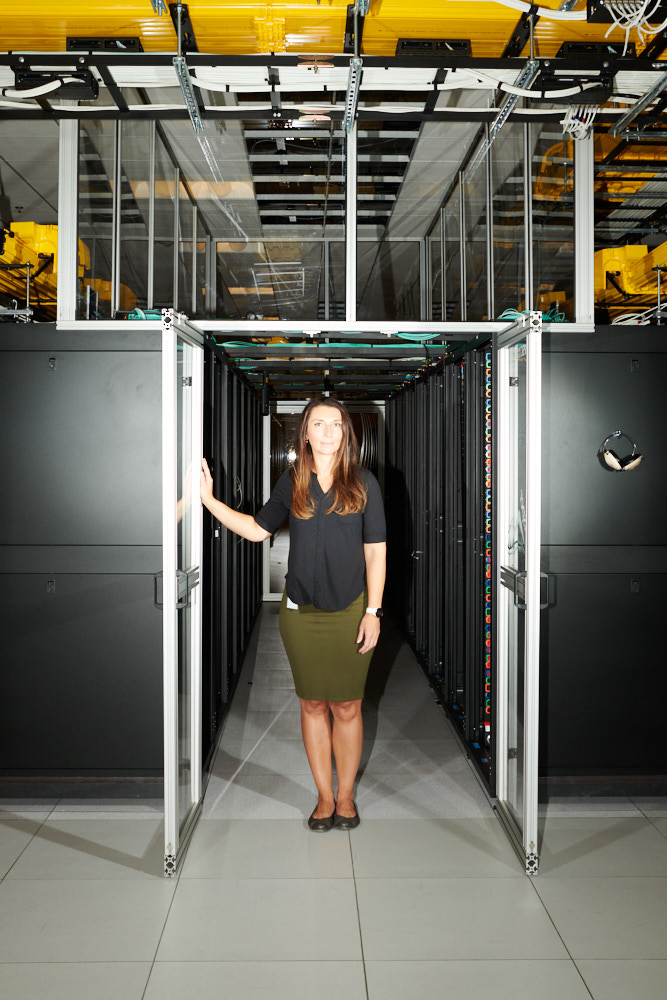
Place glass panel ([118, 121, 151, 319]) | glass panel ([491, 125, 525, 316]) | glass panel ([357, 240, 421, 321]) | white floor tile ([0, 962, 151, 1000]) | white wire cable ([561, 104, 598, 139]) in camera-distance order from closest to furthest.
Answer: white floor tile ([0, 962, 151, 1000]) < white wire cable ([561, 104, 598, 139]) < glass panel ([491, 125, 525, 316]) < glass panel ([118, 121, 151, 319]) < glass panel ([357, 240, 421, 321])

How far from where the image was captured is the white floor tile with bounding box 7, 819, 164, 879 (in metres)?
2.61

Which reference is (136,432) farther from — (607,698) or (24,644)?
(607,698)

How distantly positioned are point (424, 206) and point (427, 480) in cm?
202

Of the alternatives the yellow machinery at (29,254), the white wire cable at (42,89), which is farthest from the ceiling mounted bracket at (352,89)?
the yellow machinery at (29,254)

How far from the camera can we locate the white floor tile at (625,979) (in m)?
1.97

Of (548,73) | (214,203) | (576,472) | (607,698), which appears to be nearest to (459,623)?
(607,698)

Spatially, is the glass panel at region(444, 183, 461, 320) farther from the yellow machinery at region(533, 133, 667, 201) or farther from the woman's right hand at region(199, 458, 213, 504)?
the woman's right hand at region(199, 458, 213, 504)

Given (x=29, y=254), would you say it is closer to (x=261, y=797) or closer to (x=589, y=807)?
(x=261, y=797)

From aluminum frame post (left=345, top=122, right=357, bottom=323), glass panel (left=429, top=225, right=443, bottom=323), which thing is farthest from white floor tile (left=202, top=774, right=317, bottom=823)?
glass panel (left=429, top=225, right=443, bottom=323)

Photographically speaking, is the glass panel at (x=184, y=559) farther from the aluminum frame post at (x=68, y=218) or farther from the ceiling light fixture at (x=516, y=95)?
the ceiling light fixture at (x=516, y=95)

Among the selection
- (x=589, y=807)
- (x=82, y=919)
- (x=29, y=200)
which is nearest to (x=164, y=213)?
(x=29, y=200)

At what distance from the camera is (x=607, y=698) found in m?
3.22

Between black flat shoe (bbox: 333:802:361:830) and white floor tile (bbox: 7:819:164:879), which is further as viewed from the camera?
black flat shoe (bbox: 333:802:361:830)

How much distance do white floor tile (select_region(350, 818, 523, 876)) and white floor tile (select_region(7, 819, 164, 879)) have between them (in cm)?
81
